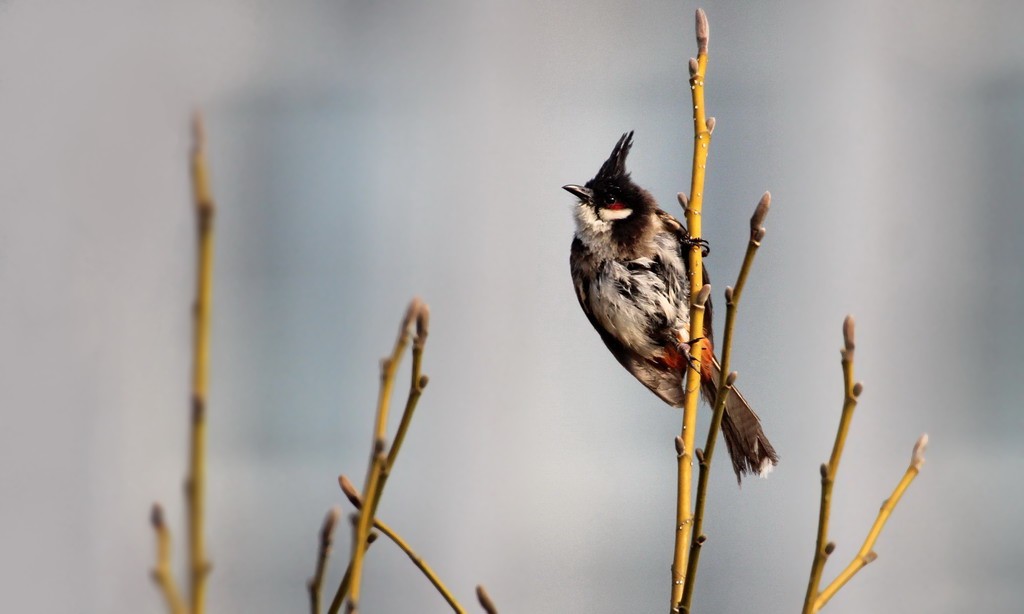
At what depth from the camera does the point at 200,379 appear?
0.53 metres

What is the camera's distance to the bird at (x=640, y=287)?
2246mm

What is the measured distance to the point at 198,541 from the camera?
0.54 metres

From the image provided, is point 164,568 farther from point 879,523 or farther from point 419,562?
point 879,523

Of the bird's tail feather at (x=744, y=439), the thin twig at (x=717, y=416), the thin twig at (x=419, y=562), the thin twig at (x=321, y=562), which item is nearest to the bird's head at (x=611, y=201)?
the bird's tail feather at (x=744, y=439)

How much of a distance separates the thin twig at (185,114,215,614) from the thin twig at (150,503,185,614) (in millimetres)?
33

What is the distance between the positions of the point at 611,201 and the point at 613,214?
0.10 ft

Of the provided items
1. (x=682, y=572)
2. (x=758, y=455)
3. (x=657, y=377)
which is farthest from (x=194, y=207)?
(x=657, y=377)

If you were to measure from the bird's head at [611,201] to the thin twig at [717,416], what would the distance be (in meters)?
1.24

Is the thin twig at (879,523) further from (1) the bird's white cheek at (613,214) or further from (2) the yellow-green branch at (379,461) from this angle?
(1) the bird's white cheek at (613,214)

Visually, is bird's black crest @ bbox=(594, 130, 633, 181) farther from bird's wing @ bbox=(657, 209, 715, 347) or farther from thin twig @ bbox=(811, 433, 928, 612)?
thin twig @ bbox=(811, 433, 928, 612)

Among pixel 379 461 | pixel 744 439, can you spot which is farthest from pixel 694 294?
pixel 744 439

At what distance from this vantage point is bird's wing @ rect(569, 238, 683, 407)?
2.34 meters

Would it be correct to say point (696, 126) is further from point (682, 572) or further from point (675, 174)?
point (675, 174)

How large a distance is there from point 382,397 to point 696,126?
728 millimetres
